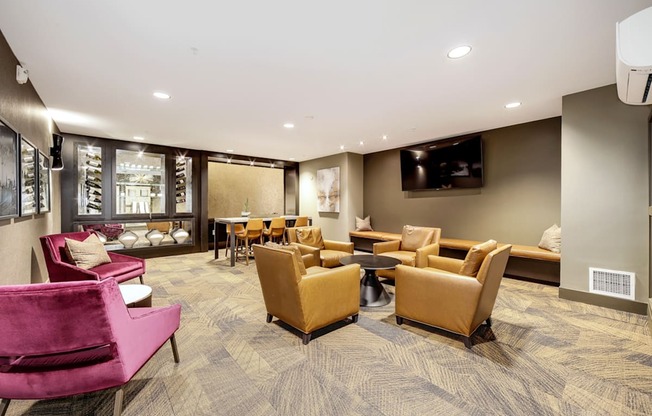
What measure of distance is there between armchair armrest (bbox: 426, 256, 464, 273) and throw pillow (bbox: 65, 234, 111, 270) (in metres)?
4.28

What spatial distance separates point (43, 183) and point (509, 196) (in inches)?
281

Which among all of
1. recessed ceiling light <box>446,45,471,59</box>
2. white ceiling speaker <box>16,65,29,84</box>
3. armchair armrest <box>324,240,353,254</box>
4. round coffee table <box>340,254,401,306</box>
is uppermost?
recessed ceiling light <box>446,45,471,59</box>

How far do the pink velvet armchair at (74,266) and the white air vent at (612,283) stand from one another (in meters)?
5.64

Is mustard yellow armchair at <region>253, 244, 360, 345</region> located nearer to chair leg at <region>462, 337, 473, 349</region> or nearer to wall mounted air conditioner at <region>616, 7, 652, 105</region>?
chair leg at <region>462, 337, 473, 349</region>

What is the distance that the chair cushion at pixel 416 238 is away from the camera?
4777mm

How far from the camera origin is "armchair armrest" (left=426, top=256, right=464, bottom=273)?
342 cm

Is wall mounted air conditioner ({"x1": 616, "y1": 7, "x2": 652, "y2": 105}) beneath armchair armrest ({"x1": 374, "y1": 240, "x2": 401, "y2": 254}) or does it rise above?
above

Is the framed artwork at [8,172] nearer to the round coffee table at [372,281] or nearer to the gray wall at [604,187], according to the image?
the round coffee table at [372,281]

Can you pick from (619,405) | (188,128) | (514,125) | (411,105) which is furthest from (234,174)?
(619,405)

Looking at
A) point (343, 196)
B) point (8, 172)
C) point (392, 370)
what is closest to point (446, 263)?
point (392, 370)

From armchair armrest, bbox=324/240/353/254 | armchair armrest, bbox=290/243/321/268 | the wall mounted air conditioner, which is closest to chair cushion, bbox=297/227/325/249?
armchair armrest, bbox=324/240/353/254

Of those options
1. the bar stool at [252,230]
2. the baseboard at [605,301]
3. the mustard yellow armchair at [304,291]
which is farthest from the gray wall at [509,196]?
the mustard yellow armchair at [304,291]

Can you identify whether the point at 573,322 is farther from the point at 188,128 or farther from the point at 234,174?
the point at 234,174

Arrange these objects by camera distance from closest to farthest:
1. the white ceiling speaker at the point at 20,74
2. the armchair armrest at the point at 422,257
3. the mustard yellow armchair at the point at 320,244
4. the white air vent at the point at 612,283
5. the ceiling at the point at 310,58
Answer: the ceiling at the point at 310,58
the white ceiling speaker at the point at 20,74
the white air vent at the point at 612,283
the armchair armrest at the point at 422,257
the mustard yellow armchair at the point at 320,244
